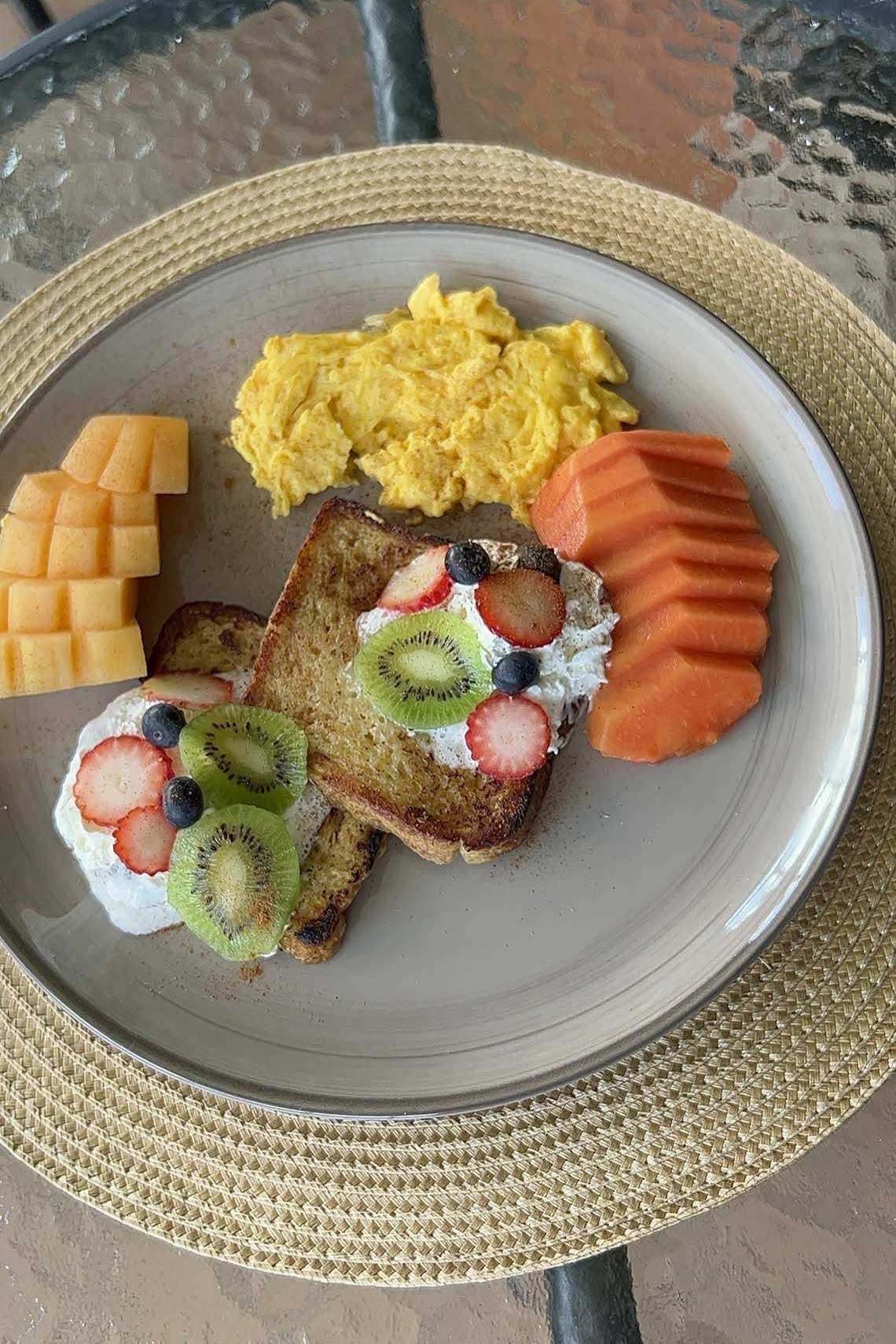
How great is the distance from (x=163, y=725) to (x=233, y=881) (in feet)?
1.00

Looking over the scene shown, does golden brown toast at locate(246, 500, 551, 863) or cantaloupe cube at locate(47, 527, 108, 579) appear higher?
cantaloupe cube at locate(47, 527, 108, 579)

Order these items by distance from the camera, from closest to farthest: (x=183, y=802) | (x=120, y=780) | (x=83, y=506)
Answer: (x=183, y=802) → (x=120, y=780) → (x=83, y=506)

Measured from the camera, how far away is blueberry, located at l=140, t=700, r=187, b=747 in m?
1.84

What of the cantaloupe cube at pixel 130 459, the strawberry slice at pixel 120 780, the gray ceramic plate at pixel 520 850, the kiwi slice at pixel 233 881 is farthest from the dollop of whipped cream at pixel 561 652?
the cantaloupe cube at pixel 130 459

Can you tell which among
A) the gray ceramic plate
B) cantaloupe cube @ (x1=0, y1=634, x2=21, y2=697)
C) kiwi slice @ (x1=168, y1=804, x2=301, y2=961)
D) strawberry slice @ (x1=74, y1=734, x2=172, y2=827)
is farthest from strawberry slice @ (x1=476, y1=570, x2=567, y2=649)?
cantaloupe cube @ (x1=0, y1=634, x2=21, y2=697)

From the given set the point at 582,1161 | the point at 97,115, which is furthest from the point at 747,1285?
the point at 97,115

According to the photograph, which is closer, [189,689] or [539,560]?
[539,560]

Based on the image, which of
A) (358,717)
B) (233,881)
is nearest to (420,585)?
(358,717)

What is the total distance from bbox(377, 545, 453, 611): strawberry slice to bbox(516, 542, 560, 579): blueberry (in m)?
0.14

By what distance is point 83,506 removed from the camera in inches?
78.1

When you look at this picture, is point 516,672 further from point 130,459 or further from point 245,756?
point 130,459

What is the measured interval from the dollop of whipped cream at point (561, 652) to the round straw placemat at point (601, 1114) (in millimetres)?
536

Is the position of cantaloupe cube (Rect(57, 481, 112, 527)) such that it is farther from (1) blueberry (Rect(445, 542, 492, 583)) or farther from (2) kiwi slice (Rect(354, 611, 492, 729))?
(1) blueberry (Rect(445, 542, 492, 583))

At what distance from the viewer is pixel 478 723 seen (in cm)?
185
